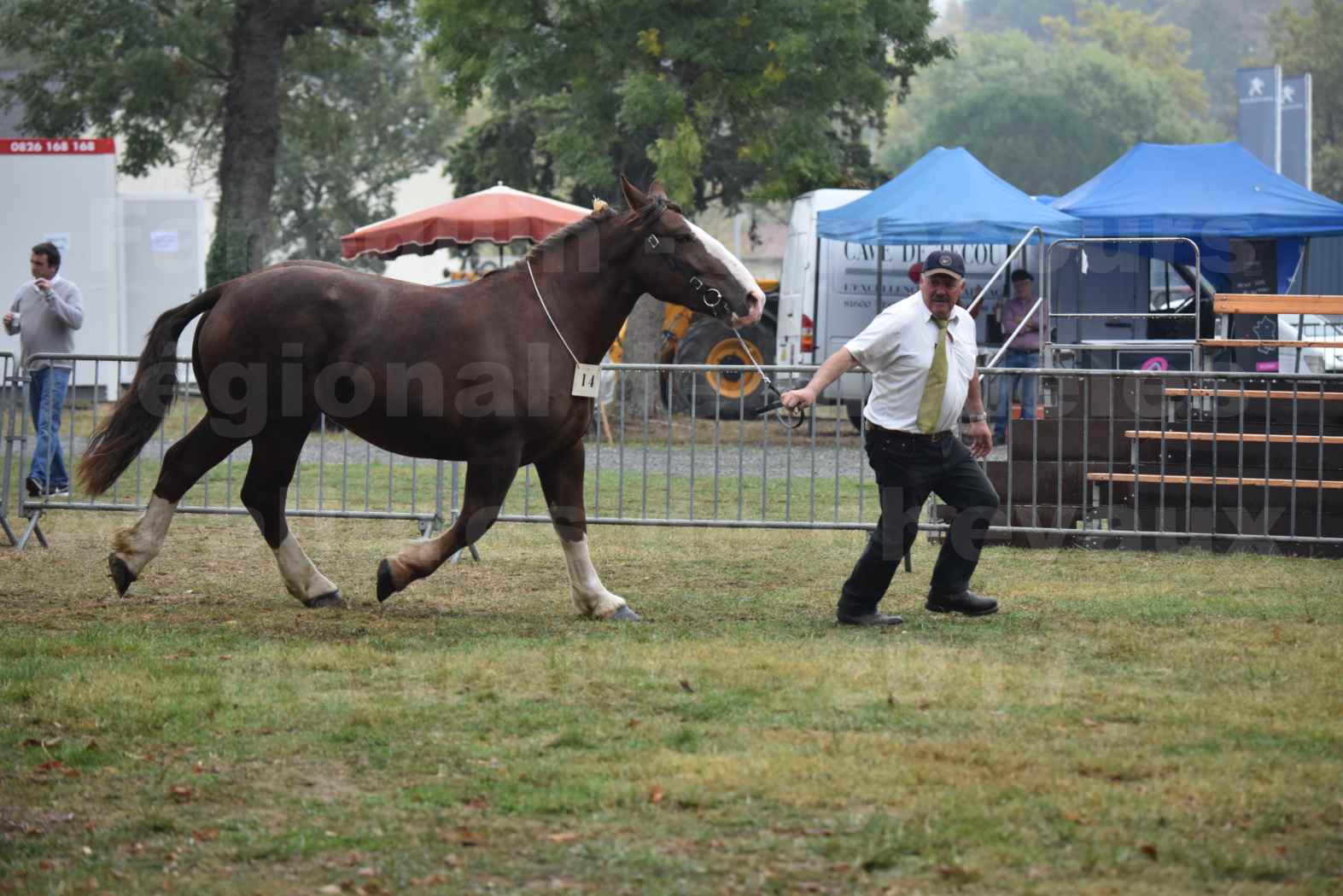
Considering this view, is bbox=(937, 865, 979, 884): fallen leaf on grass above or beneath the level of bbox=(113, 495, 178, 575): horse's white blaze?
beneath

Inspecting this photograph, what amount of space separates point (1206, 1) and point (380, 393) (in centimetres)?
10573

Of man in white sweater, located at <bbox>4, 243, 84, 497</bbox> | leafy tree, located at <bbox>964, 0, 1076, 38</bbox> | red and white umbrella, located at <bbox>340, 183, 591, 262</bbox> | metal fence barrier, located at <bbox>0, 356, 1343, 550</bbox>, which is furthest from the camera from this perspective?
leafy tree, located at <bbox>964, 0, 1076, 38</bbox>

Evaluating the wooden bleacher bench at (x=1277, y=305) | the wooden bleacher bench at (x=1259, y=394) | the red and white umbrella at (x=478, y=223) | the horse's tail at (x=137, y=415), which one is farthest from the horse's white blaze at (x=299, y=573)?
the red and white umbrella at (x=478, y=223)

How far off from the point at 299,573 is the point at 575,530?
4.82ft

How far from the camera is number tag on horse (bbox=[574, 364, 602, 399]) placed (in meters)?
8.35

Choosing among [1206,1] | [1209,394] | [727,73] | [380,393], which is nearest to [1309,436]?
[1209,394]

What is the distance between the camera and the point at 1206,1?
105 meters

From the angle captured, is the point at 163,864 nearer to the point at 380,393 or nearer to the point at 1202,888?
the point at 1202,888

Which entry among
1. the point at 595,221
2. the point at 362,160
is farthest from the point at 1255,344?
the point at 362,160

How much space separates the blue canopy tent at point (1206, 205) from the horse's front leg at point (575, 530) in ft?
39.6

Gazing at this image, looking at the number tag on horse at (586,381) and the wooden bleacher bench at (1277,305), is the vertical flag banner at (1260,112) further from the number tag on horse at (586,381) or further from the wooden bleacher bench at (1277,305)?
the number tag on horse at (586,381)

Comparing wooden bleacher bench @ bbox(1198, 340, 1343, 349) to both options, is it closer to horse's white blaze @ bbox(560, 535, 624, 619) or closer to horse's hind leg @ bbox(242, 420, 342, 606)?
horse's white blaze @ bbox(560, 535, 624, 619)

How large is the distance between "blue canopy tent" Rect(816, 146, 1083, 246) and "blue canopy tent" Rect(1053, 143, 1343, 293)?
595mm

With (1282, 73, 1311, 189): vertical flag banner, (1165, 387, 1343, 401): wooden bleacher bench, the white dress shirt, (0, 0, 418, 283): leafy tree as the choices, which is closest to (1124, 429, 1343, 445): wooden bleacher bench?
(1165, 387, 1343, 401): wooden bleacher bench
